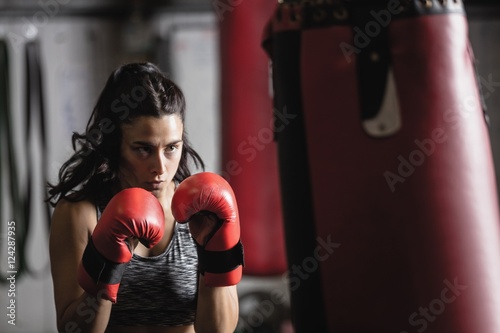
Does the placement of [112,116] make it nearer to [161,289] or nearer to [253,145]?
[161,289]

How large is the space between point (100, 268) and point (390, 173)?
0.65 meters

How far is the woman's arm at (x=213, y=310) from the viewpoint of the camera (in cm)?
119

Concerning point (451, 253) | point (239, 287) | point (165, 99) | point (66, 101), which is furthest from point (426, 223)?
point (66, 101)

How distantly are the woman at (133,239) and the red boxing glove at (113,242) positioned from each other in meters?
0.03

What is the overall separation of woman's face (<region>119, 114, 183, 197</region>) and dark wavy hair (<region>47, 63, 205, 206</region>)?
0.04 feet

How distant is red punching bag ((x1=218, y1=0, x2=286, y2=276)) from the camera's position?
99.7 inches

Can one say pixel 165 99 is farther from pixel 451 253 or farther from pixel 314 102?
pixel 451 253

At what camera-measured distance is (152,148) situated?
114cm

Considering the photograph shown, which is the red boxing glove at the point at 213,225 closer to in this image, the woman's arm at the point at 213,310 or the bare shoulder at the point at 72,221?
the woman's arm at the point at 213,310

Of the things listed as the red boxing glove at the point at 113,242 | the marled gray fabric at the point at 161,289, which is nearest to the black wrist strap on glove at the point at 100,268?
the red boxing glove at the point at 113,242

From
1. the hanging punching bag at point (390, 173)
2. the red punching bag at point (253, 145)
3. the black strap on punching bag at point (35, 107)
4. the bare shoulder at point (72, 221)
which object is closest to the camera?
the bare shoulder at point (72, 221)

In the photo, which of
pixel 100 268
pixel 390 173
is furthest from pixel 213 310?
pixel 390 173

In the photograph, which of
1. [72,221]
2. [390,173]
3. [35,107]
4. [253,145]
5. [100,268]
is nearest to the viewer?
[100,268]

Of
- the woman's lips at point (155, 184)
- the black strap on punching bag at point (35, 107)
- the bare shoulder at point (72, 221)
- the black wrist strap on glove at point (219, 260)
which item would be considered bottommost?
the black wrist strap on glove at point (219, 260)
